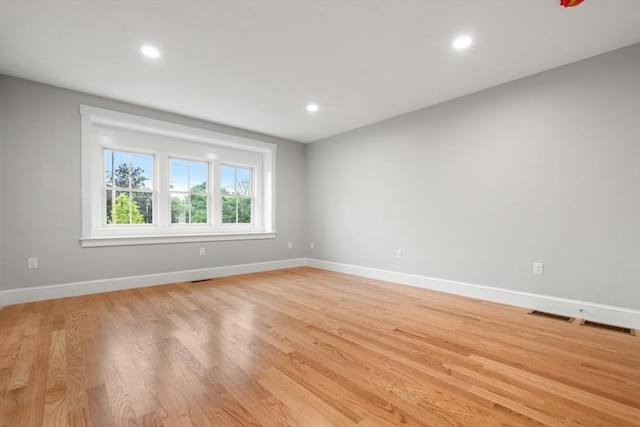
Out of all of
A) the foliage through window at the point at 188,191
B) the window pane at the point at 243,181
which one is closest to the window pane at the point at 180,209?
the foliage through window at the point at 188,191

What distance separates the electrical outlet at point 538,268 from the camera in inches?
117

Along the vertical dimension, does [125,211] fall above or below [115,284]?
above

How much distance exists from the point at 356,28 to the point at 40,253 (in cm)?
408

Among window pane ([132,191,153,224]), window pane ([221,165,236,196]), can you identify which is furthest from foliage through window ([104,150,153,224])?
window pane ([221,165,236,196])

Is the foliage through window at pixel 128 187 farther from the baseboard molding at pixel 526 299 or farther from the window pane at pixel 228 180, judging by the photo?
the baseboard molding at pixel 526 299

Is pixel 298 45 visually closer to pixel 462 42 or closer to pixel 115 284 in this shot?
pixel 462 42

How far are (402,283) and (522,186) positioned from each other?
76.5 inches

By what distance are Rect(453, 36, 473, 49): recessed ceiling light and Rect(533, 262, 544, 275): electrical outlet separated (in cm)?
229

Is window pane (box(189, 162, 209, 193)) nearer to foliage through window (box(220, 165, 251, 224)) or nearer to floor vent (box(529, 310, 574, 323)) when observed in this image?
foliage through window (box(220, 165, 251, 224))

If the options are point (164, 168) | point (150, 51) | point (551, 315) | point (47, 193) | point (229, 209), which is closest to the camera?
point (150, 51)

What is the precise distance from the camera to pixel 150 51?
262 centimetres

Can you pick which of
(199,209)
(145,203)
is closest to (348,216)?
(199,209)

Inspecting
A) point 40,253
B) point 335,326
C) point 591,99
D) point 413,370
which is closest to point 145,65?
point 40,253

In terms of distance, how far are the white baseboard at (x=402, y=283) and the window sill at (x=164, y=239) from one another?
455 mm
